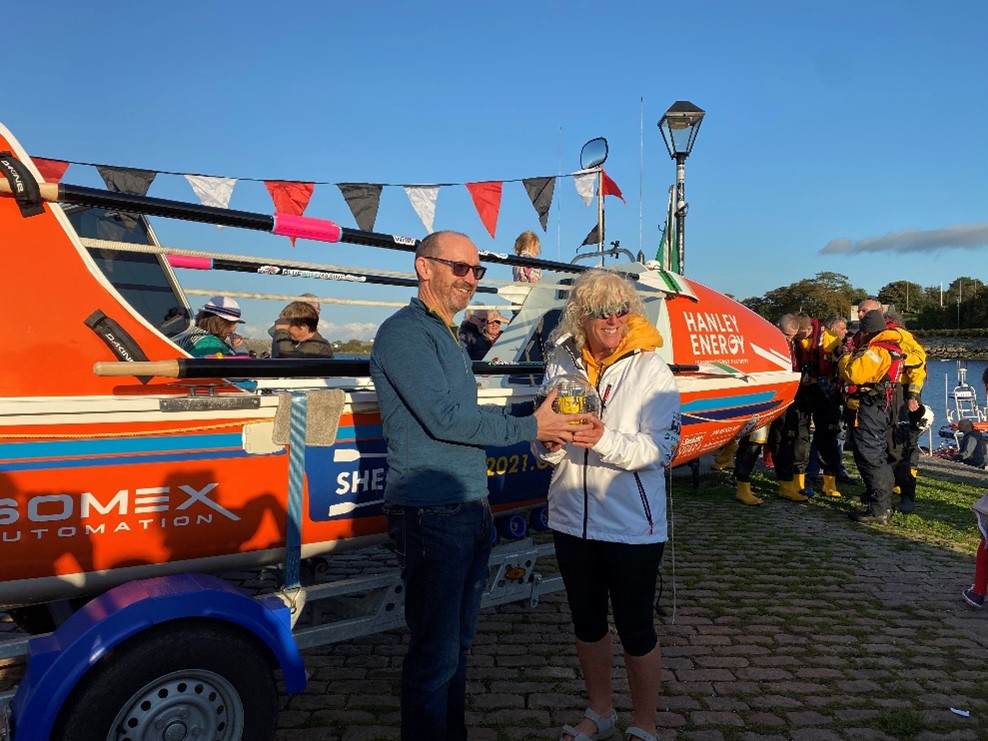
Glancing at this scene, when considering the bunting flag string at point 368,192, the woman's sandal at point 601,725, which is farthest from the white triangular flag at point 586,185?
the woman's sandal at point 601,725

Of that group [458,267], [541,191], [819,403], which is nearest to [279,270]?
[458,267]

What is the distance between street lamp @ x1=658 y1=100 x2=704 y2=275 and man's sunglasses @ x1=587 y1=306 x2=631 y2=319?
5.56 metres

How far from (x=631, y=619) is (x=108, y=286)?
8.05 feet

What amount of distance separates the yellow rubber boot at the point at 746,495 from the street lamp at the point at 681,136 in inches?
103

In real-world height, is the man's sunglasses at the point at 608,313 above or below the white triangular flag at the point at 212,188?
below

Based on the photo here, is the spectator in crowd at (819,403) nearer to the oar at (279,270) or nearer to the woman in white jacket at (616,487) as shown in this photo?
the oar at (279,270)

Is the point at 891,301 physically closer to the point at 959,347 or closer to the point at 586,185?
the point at 959,347

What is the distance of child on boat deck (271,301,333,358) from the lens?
16.6ft

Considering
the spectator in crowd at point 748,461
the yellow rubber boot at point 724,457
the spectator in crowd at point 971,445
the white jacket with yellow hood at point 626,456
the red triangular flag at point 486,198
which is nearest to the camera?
the white jacket with yellow hood at point 626,456

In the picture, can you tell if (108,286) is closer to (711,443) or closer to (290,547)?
(290,547)

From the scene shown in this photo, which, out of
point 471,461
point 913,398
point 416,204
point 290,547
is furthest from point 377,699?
point 913,398

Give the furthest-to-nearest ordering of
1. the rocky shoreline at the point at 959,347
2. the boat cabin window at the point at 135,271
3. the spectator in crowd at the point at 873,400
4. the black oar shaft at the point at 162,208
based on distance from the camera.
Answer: the rocky shoreline at the point at 959,347 → the spectator in crowd at the point at 873,400 → the boat cabin window at the point at 135,271 → the black oar shaft at the point at 162,208

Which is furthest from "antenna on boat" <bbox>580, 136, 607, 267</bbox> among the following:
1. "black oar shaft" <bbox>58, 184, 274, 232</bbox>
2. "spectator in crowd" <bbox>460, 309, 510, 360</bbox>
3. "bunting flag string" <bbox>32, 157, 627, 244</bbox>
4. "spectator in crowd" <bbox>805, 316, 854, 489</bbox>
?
"black oar shaft" <bbox>58, 184, 274, 232</bbox>

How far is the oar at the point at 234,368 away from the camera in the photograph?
7.98 ft
